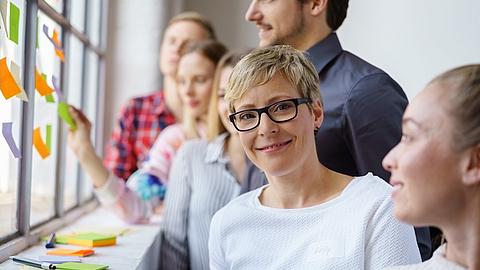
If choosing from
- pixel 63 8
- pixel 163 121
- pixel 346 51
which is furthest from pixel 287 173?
pixel 163 121

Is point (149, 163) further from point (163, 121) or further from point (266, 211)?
point (266, 211)

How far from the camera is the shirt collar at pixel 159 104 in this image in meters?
2.97

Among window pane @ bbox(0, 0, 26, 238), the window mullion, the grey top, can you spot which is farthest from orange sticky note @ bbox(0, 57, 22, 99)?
the grey top

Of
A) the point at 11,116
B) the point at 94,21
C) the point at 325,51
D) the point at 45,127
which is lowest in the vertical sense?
the point at 45,127

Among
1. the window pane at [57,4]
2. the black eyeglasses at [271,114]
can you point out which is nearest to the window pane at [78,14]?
the window pane at [57,4]

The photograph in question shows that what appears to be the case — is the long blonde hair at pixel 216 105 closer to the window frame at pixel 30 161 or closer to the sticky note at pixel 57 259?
the window frame at pixel 30 161

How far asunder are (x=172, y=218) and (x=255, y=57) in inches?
37.5

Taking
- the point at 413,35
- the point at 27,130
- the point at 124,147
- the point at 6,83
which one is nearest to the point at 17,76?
the point at 6,83

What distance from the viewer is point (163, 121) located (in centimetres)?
298

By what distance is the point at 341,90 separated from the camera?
1641 millimetres

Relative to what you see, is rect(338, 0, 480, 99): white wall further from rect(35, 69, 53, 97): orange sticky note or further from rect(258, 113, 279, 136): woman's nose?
rect(35, 69, 53, 97): orange sticky note

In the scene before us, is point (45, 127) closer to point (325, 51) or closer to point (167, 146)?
point (167, 146)

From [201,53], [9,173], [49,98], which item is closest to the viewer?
[9,173]

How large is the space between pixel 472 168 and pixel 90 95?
2.31 m
